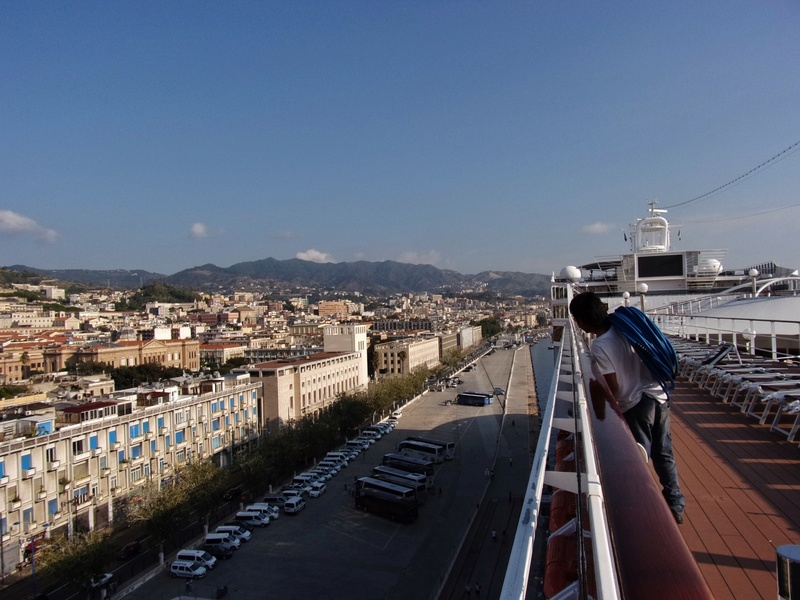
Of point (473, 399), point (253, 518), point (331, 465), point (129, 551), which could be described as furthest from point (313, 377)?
point (129, 551)

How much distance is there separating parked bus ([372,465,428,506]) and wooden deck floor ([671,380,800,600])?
43.1 ft

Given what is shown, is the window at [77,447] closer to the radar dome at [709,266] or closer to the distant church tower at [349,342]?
the radar dome at [709,266]

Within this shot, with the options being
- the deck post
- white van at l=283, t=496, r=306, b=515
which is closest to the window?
white van at l=283, t=496, r=306, b=515

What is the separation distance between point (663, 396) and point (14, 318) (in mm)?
79176

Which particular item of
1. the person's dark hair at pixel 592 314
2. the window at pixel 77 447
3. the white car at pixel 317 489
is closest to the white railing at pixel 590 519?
the person's dark hair at pixel 592 314

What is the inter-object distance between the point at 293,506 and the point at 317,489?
1799 millimetres

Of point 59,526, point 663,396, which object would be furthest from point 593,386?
point 59,526

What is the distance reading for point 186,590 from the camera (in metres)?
11.2

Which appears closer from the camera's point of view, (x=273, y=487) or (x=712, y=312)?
(x=712, y=312)

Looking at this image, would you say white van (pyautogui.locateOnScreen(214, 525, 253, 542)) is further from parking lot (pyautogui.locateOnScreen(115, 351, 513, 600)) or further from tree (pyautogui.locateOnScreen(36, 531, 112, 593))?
tree (pyautogui.locateOnScreen(36, 531, 112, 593))

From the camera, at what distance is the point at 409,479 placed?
16.9m

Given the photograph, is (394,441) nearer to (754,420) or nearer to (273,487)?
(273,487)

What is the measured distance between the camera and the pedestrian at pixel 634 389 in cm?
190

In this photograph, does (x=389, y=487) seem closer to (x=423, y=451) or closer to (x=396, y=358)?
(x=423, y=451)
